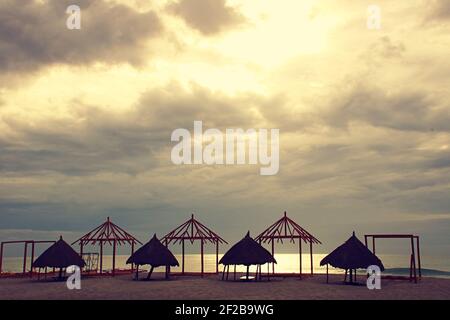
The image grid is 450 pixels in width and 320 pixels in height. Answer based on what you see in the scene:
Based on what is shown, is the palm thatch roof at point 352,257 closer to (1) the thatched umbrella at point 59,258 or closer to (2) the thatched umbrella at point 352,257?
(2) the thatched umbrella at point 352,257

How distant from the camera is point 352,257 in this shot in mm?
34188

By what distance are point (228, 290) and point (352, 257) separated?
373 inches

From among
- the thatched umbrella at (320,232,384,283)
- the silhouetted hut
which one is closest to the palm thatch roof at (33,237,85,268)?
the silhouetted hut

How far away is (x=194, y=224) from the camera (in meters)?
44.2

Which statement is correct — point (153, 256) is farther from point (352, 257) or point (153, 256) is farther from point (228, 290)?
point (352, 257)

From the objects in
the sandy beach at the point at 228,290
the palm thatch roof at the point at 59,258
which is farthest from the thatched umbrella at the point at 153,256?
the palm thatch roof at the point at 59,258

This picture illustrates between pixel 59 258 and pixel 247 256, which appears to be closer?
pixel 247 256

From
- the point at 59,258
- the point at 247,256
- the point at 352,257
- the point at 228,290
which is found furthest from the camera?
the point at 59,258

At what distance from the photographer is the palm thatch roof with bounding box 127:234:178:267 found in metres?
38.4

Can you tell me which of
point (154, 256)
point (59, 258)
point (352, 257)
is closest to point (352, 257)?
point (352, 257)

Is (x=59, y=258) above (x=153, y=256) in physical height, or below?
below
